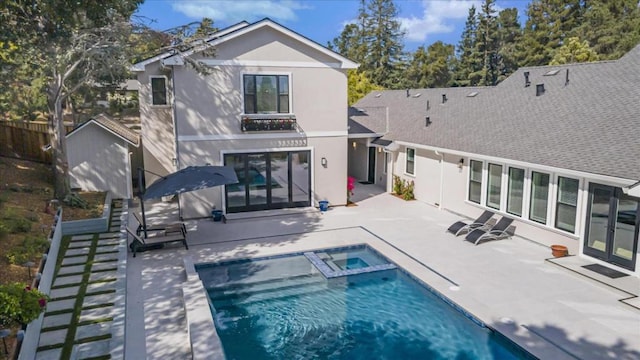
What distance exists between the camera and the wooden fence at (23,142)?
2186 centimetres

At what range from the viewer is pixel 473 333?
364 inches

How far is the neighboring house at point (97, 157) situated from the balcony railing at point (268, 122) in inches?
230

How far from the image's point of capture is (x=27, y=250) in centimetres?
1101

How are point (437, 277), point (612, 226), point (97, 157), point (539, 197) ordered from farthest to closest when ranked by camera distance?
1. point (97, 157)
2. point (539, 197)
3. point (437, 277)
4. point (612, 226)

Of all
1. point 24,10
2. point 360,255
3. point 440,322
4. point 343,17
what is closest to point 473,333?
point 440,322

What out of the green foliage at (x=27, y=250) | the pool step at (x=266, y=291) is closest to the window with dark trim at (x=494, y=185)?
the pool step at (x=266, y=291)

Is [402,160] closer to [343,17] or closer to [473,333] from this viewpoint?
[473,333]

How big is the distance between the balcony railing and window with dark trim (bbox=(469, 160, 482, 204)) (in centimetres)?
758

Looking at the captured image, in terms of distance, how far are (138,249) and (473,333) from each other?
33.8 feet

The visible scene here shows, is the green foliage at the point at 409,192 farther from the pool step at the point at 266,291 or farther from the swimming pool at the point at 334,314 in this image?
the pool step at the point at 266,291

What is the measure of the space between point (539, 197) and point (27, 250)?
1517 cm

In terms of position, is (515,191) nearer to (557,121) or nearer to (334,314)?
(557,121)

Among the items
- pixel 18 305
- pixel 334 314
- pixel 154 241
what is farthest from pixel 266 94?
pixel 18 305

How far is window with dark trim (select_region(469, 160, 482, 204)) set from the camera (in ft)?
56.3
